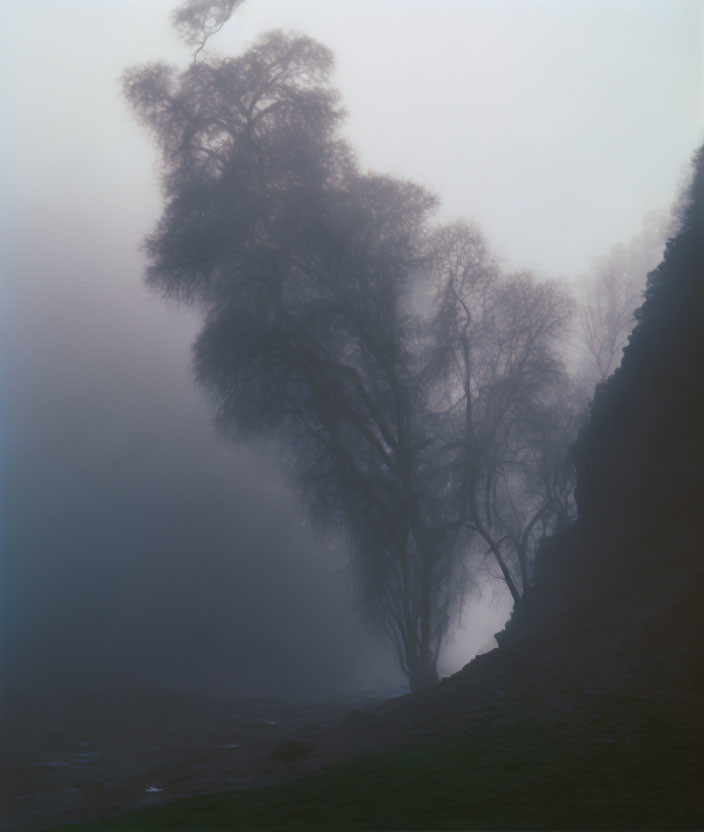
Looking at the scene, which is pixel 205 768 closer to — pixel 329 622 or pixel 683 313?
pixel 683 313

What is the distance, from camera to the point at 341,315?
58.3 feet

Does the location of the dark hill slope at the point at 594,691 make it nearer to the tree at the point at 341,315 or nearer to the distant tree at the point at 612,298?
the tree at the point at 341,315

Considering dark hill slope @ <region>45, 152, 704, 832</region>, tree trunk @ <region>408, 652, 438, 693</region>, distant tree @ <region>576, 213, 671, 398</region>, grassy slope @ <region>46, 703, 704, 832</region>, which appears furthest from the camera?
distant tree @ <region>576, 213, 671, 398</region>

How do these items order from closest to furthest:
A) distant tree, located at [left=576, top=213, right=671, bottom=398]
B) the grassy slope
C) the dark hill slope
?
the grassy slope → the dark hill slope → distant tree, located at [left=576, top=213, right=671, bottom=398]

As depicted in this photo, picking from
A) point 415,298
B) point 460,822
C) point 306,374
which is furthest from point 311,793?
point 415,298

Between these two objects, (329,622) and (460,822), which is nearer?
(460,822)

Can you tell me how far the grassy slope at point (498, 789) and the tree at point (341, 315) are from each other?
8.40 m

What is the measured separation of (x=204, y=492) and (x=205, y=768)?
22.1 m

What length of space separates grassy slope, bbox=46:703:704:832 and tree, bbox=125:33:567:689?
8.40 m

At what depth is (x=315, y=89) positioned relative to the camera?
18.4 m

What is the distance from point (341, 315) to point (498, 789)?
11.9 m

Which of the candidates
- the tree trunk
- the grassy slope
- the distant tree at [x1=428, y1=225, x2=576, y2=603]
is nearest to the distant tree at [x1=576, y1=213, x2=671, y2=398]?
the distant tree at [x1=428, y1=225, x2=576, y2=603]

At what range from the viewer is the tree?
1762cm

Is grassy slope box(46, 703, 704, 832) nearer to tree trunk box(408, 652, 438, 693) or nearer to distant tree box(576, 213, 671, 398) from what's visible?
tree trunk box(408, 652, 438, 693)
